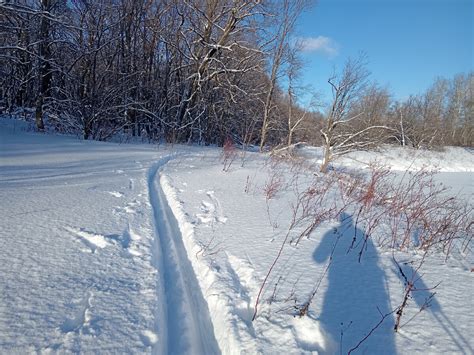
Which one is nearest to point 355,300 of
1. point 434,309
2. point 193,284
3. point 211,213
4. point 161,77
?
point 434,309

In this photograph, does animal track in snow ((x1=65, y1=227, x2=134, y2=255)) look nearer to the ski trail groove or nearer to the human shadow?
the ski trail groove

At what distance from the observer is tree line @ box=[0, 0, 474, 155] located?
472 inches

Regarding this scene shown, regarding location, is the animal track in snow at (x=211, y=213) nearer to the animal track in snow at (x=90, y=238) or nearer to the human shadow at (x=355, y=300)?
the animal track in snow at (x=90, y=238)

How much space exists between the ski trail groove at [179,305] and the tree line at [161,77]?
10.0 metres

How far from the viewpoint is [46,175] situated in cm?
498

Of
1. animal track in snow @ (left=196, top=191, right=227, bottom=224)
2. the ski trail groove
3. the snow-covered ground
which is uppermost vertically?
animal track in snow @ (left=196, top=191, right=227, bottom=224)

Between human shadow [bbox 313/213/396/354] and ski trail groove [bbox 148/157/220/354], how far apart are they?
90cm

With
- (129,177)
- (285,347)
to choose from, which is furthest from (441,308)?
(129,177)

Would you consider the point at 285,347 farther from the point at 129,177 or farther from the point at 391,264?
the point at 129,177

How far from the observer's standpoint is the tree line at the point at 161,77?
1198 centimetres

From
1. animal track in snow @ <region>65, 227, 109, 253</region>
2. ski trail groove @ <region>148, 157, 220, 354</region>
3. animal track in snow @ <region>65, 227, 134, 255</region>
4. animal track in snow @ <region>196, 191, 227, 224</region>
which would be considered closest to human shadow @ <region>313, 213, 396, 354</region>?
ski trail groove @ <region>148, 157, 220, 354</region>

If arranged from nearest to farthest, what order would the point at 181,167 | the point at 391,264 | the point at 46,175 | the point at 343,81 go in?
1. the point at 391,264
2. the point at 46,175
3. the point at 181,167
4. the point at 343,81

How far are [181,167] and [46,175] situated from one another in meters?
3.59

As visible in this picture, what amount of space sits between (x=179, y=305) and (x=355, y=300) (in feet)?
4.86
